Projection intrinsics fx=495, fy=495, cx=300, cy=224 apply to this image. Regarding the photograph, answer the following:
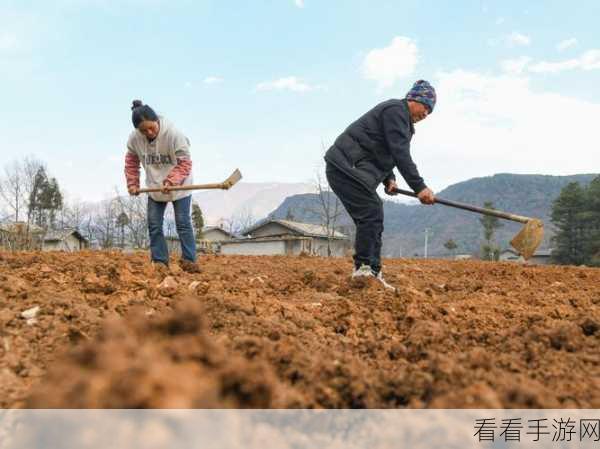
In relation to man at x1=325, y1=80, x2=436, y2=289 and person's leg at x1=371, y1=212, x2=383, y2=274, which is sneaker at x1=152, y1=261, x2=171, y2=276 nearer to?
man at x1=325, y1=80, x2=436, y2=289

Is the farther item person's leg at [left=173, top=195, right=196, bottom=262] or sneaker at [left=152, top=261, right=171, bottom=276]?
person's leg at [left=173, top=195, right=196, bottom=262]

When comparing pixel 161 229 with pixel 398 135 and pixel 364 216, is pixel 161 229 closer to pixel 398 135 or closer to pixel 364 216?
pixel 364 216

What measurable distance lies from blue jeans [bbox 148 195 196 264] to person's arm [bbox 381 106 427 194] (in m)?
2.07

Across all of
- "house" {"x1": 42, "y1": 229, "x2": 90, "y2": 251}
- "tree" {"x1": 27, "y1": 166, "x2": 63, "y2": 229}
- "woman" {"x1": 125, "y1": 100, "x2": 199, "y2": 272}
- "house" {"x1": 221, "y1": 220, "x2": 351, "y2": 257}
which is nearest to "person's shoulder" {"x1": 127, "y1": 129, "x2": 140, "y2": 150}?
"woman" {"x1": 125, "y1": 100, "x2": 199, "y2": 272}

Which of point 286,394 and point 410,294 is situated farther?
point 410,294

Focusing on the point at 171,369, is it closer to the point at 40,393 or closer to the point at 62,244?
the point at 40,393

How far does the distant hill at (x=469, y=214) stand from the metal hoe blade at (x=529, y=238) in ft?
388

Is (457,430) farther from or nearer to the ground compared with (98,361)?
nearer to the ground

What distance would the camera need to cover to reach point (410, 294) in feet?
10.7

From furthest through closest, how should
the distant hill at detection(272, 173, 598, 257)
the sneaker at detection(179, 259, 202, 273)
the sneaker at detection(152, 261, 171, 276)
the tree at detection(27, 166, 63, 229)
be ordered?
the distant hill at detection(272, 173, 598, 257) < the tree at detection(27, 166, 63, 229) < the sneaker at detection(179, 259, 202, 273) < the sneaker at detection(152, 261, 171, 276)

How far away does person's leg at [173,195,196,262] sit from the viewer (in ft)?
16.1

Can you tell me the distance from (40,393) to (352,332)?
1.59m

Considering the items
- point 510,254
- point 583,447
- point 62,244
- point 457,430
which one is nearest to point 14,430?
point 457,430

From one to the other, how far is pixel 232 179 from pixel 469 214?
16460 centimetres
